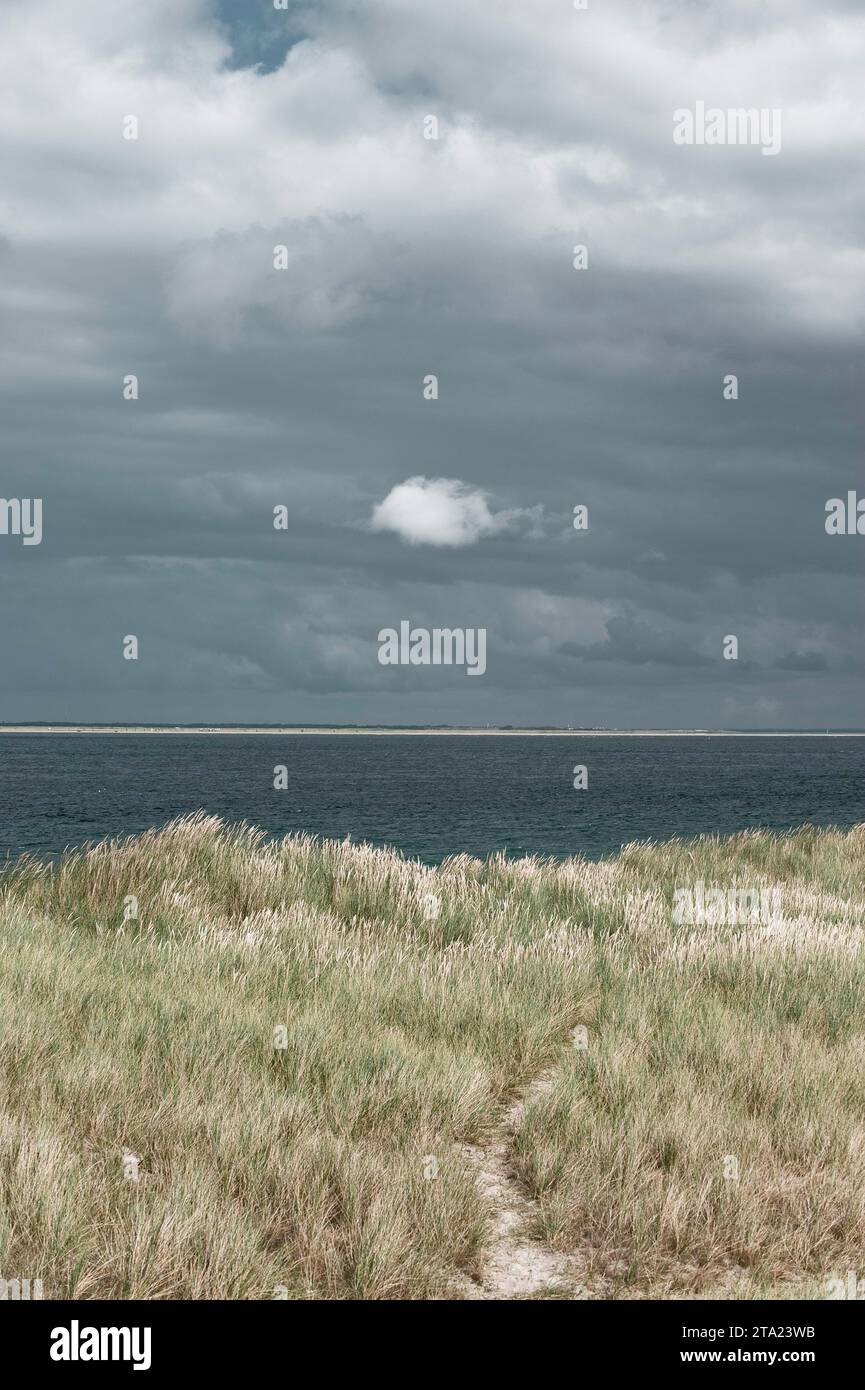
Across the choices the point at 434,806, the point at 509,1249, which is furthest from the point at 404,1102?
the point at 434,806

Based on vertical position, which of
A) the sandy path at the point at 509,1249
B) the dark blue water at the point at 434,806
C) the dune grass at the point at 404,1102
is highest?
the dark blue water at the point at 434,806

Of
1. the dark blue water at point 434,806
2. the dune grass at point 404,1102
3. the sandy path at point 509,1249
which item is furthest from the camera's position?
the dark blue water at point 434,806

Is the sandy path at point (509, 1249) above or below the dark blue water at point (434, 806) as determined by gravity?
below

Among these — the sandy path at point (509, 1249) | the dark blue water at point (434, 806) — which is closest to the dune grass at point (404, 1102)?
the sandy path at point (509, 1249)

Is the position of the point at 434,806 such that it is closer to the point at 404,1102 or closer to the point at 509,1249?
the point at 404,1102

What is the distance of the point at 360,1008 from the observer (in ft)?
28.3

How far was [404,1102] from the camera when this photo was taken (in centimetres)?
681

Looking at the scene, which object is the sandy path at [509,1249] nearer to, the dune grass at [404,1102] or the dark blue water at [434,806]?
the dune grass at [404,1102]

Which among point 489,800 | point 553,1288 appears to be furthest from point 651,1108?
point 489,800

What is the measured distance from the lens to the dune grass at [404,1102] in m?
5.25

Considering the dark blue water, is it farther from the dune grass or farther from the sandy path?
the sandy path
